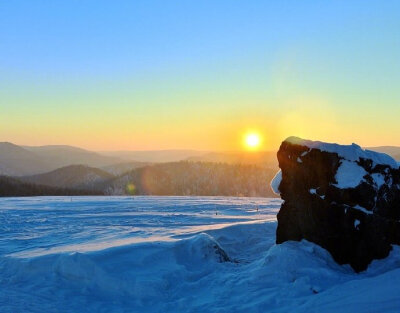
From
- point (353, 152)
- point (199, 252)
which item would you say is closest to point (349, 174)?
point (353, 152)

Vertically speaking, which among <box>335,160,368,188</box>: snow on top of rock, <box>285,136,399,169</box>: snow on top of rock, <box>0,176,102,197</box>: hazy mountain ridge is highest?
<box>285,136,399,169</box>: snow on top of rock

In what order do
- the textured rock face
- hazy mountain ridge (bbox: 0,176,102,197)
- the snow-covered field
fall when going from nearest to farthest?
the snow-covered field, the textured rock face, hazy mountain ridge (bbox: 0,176,102,197)

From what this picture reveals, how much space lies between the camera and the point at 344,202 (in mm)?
9422

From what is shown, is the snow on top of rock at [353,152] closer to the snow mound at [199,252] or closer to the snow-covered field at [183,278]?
the snow-covered field at [183,278]

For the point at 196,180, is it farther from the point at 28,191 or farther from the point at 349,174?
the point at 349,174

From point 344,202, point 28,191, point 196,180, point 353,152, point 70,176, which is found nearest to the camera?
point 344,202

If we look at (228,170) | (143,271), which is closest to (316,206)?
(143,271)

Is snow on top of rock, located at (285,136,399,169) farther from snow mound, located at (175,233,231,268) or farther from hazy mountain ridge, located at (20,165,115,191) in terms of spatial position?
hazy mountain ridge, located at (20,165,115,191)

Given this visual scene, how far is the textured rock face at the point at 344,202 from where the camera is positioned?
30.2 feet

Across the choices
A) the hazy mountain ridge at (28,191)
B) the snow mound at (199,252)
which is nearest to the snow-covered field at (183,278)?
the snow mound at (199,252)

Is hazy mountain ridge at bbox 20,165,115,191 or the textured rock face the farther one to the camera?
hazy mountain ridge at bbox 20,165,115,191

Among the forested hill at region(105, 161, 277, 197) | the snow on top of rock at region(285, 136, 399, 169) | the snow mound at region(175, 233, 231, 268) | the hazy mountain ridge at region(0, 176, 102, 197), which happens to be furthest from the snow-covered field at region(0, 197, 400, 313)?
the forested hill at region(105, 161, 277, 197)

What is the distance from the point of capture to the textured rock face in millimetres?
9203

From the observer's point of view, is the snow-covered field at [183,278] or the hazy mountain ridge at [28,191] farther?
the hazy mountain ridge at [28,191]
